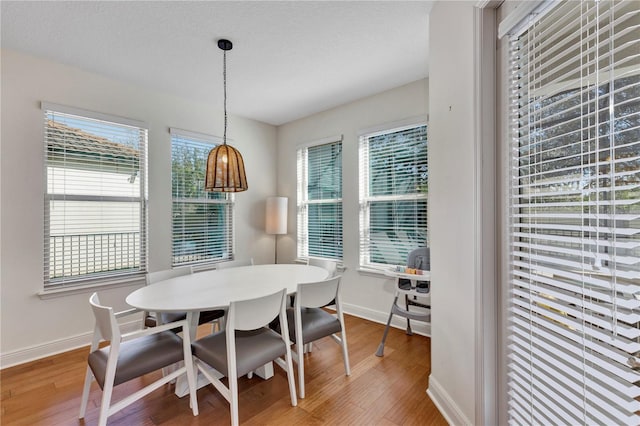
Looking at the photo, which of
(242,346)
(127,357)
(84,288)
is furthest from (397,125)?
(84,288)

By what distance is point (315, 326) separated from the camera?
7.14ft

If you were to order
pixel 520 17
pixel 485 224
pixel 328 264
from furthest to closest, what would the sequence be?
pixel 328 264 < pixel 485 224 < pixel 520 17

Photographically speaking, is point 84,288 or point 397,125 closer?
point 84,288

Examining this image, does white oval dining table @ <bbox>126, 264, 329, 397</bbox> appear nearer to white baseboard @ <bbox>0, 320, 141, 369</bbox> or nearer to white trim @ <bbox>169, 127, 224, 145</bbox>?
white baseboard @ <bbox>0, 320, 141, 369</bbox>

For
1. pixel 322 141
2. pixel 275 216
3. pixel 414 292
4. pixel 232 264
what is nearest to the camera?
pixel 414 292

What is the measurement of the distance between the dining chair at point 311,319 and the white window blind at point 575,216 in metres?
1.19

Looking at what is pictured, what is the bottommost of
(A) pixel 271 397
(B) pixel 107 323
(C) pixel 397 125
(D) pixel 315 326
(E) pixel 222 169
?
(A) pixel 271 397

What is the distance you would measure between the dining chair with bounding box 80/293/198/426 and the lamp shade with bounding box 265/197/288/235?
2417mm

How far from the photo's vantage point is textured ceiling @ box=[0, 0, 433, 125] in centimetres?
202

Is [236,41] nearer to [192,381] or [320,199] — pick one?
[320,199]

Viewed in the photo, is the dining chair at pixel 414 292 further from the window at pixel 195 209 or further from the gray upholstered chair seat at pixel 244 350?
the window at pixel 195 209

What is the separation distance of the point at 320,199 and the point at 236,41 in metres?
2.26

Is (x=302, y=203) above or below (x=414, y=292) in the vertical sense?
above

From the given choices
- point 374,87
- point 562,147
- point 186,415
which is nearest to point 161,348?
point 186,415
